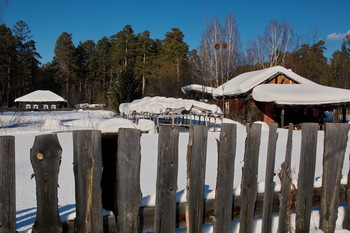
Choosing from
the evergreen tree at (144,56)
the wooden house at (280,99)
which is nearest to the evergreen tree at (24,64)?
the evergreen tree at (144,56)

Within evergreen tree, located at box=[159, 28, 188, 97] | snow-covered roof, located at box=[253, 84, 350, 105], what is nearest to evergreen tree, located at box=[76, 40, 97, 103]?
evergreen tree, located at box=[159, 28, 188, 97]

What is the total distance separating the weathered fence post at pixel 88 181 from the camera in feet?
5.46

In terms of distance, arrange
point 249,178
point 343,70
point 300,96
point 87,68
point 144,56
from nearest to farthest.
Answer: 1. point 249,178
2. point 300,96
3. point 343,70
4. point 144,56
5. point 87,68

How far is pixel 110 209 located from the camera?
5.96 ft

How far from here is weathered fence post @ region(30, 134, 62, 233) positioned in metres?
1.56

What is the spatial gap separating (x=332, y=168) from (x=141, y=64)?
50375 mm

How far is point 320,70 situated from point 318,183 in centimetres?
4443

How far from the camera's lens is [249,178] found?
6.73 ft

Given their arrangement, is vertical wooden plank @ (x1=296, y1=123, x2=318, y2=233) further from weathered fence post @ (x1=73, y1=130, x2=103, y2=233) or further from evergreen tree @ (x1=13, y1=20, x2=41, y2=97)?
evergreen tree @ (x1=13, y1=20, x2=41, y2=97)

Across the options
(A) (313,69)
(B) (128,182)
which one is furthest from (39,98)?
(B) (128,182)

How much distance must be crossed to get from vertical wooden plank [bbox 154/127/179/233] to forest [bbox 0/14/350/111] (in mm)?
26085

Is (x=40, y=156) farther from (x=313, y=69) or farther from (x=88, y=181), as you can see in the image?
(x=313, y=69)

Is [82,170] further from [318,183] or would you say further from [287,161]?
[318,183]

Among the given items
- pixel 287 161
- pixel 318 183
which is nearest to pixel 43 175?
pixel 287 161
